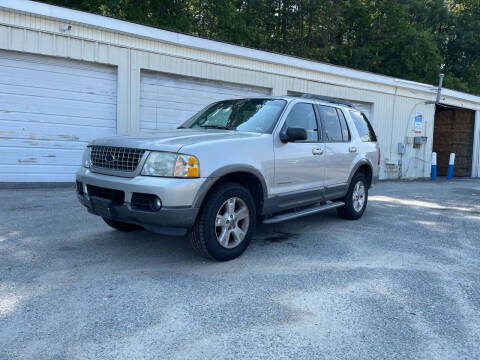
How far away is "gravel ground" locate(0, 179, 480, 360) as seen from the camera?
2.74m

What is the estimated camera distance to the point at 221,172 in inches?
162

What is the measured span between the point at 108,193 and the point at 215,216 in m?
A: 1.11

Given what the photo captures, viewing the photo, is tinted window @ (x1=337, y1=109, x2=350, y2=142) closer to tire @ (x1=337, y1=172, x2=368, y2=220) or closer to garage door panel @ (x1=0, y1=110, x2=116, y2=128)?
tire @ (x1=337, y1=172, x2=368, y2=220)

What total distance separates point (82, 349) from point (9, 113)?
7.46m

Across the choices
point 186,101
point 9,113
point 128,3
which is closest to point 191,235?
point 9,113

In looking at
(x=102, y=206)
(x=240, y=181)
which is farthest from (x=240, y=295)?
(x=102, y=206)

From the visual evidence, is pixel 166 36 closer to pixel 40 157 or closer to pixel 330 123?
pixel 40 157

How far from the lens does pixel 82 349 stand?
2641mm

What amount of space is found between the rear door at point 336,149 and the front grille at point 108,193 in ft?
9.61

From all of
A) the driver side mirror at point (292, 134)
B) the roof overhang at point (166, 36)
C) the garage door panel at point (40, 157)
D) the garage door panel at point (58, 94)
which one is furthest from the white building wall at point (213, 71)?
the driver side mirror at point (292, 134)

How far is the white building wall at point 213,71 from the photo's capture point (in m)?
→ 8.63

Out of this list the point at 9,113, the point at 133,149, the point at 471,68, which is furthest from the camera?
the point at 471,68

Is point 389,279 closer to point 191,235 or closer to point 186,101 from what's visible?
point 191,235

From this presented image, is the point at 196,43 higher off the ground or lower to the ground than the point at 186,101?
higher
